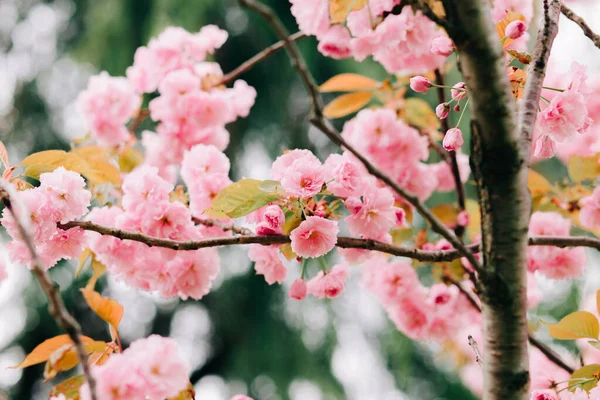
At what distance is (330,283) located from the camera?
786 mm

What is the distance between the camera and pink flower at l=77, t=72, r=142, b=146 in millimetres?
1188

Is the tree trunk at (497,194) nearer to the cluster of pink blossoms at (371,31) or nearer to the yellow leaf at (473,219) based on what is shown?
the cluster of pink blossoms at (371,31)

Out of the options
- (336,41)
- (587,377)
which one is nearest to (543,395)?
(587,377)

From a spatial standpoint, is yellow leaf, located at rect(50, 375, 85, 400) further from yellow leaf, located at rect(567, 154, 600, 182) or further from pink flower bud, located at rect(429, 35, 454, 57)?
yellow leaf, located at rect(567, 154, 600, 182)

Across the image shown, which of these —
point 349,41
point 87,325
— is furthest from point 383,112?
point 87,325

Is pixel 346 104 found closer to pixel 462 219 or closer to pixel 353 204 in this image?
pixel 462 219

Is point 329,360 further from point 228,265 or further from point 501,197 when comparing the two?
point 501,197

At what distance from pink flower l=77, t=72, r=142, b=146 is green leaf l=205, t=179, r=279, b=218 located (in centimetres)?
64

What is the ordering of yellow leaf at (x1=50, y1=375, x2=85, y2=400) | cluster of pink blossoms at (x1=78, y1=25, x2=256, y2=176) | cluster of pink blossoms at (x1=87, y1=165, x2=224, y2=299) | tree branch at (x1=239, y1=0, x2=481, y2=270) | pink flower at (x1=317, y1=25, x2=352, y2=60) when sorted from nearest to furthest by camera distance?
tree branch at (x1=239, y1=0, x2=481, y2=270) → yellow leaf at (x1=50, y1=375, x2=85, y2=400) → cluster of pink blossoms at (x1=87, y1=165, x2=224, y2=299) → pink flower at (x1=317, y1=25, x2=352, y2=60) → cluster of pink blossoms at (x1=78, y1=25, x2=256, y2=176)

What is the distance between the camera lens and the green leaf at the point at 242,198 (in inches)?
24.7

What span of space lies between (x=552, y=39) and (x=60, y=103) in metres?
2.62

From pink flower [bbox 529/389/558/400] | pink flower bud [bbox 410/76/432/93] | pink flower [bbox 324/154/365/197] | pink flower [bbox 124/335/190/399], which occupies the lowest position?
pink flower [bbox 529/389/558/400]

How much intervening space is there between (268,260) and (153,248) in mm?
163

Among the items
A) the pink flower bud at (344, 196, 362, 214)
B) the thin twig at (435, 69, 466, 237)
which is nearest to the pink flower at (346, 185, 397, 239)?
the pink flower bud at (344, 196, 362, 214)
